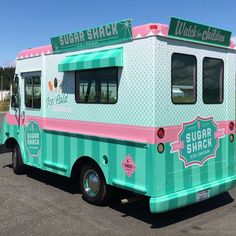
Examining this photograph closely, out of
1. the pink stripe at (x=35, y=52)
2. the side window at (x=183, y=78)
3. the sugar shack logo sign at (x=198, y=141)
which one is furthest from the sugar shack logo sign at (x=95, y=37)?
the sugar shack logo sign at (x=198, y=141)

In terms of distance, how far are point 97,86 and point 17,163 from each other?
3365 millimetres

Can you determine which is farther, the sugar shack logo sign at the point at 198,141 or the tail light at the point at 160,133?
the sugar shack logo sign at the point at 198,141

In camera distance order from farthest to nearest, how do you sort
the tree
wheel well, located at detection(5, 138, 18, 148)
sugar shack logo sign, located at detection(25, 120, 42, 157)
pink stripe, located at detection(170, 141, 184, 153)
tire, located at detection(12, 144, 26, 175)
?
1. the tree
2. wheel well, located at detection(5, 138, 18, 148)
3. tire, located at detection(12, 144, 26, 175)
4. sugar shack logo sign, located at detection(25, 120, 42, 157)
5. pink stripe, located at detection(170, 141, 184, 153)

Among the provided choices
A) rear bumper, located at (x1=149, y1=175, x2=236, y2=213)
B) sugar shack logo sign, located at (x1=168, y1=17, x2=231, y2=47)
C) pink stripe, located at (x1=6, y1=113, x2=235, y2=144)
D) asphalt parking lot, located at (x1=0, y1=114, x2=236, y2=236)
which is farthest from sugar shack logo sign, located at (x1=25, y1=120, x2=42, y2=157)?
sugar shack logo sign, located at (x1=168, y1=17, x2=231, y2=47)

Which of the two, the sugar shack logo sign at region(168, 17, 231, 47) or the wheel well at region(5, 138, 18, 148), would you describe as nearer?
the sugar shack logo sign at region(168, 17, 231, 47)

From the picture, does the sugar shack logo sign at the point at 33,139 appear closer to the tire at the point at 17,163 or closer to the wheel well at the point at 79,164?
the tire at the point at 17,163

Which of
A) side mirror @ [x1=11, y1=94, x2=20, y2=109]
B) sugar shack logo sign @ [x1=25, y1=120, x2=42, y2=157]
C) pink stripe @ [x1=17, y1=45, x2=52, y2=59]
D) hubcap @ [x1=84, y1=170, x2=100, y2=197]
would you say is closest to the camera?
hubcap @ [x1=84, y1=170, x2=100, y2=197]

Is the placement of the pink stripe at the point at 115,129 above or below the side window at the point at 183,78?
below

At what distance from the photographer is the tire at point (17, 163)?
8492 millimetres

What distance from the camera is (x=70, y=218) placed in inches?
227

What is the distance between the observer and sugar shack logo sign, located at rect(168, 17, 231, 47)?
533 centimetres

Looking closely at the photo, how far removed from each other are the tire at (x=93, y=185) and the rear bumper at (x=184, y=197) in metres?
1.20

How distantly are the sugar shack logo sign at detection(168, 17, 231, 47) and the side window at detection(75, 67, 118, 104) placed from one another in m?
1.01

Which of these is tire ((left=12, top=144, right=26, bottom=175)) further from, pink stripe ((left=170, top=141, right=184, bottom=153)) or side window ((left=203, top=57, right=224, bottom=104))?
side window ((left=203, top=57, right=224, bottom=104))
